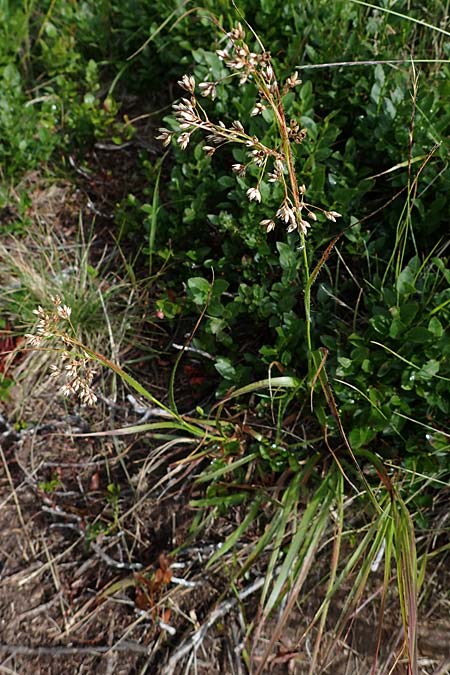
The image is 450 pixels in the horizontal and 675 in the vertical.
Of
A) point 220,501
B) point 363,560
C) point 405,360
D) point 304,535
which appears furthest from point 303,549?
point 405,360

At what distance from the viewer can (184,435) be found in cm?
245

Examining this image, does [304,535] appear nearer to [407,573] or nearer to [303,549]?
[303,549]

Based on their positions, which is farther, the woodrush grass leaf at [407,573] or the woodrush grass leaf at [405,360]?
the woodrush grass leaf at [405,360]

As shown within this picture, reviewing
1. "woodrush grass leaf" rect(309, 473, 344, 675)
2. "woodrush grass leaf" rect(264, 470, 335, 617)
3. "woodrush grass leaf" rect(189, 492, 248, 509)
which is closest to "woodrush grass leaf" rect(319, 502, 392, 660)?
"woodrush grass leaf" rect(309, 473, 344, 675)

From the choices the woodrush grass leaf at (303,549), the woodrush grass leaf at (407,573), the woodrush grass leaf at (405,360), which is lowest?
the woodrush grass leaf at (303,549)

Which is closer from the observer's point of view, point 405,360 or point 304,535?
point 405,360

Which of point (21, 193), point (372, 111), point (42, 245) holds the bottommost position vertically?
point (42, 245)

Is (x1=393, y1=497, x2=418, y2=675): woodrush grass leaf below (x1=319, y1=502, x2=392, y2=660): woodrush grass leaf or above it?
above

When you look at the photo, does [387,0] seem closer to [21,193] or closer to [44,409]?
[21,193]

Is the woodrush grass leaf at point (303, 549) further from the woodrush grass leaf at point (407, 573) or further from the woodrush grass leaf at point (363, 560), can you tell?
the woodrush grass leaf at point (407, 573)

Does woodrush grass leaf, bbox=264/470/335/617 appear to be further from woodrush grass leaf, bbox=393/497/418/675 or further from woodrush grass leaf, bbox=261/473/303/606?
woodrush grass leaf, bbox=393/497/418/675

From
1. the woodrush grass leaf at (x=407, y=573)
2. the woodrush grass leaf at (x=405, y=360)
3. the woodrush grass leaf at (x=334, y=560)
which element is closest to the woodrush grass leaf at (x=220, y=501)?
the woodrush grass leaf at (x=334, y=560)

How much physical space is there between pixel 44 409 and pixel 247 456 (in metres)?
0.89

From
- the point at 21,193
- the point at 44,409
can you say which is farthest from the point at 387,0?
the point at 44,409
